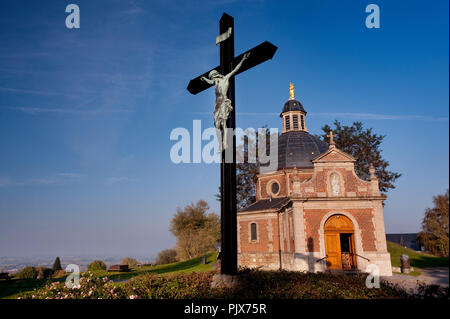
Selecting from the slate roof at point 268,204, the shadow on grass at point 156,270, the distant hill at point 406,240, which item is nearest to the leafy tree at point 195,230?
the shadow on grass at point 156,270

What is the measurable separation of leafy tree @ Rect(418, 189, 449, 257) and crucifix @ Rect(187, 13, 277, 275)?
28731 millimetres

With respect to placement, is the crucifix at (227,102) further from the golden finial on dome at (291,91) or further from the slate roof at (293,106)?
the golden finial on dome at (291,91)

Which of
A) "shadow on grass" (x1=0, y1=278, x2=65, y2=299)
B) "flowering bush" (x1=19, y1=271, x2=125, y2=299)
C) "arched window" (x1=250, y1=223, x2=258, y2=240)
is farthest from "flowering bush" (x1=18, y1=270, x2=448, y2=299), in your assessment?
"arched window" (x1=250, y1=223, x2=258, y2=240)

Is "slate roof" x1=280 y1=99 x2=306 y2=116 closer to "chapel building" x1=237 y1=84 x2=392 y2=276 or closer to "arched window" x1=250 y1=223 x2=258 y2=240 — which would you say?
"chapel building" x1=237 y1=84 x2=392 y2=276

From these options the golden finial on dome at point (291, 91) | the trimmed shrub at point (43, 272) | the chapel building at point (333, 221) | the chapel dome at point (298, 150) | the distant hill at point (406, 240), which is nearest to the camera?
the chapel building at point (333, 221)

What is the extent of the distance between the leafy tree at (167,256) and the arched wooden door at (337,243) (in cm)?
2845

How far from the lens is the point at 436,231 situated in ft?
105

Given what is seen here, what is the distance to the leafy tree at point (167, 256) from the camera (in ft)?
145

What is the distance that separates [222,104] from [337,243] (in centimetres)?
1718

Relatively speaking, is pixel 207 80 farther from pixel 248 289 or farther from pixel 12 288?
pixel 12 288

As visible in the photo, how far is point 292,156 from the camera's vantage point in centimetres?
3027

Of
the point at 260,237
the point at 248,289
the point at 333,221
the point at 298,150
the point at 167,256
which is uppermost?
the point at 298,150

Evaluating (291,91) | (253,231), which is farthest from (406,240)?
(253,231)
